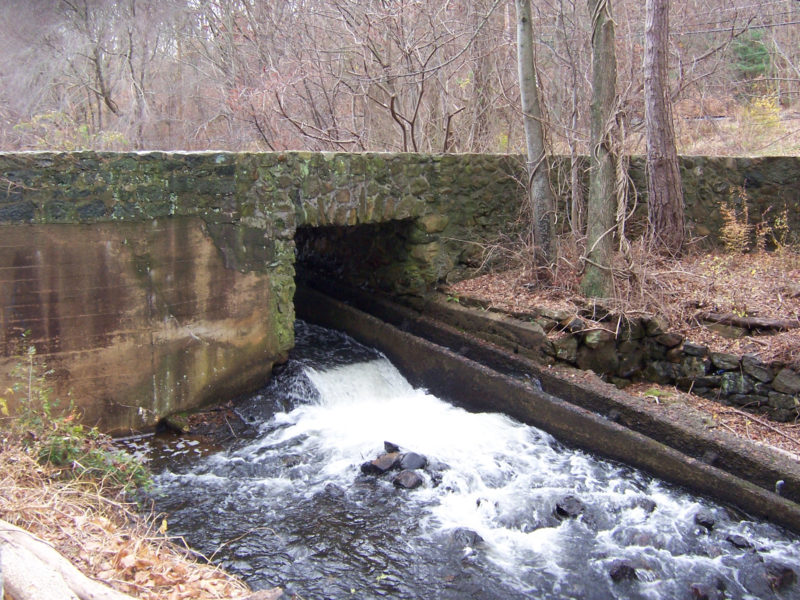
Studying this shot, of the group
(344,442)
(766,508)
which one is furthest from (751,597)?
(344,442)

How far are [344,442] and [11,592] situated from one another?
13.2ft

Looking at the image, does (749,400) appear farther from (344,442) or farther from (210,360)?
(210,360)

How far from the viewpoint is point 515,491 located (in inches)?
212

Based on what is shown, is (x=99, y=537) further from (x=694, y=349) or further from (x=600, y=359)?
(x=694, y=349)

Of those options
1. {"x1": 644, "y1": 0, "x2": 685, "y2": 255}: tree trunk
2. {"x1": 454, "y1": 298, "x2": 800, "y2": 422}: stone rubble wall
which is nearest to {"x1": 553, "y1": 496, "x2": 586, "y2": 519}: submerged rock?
{"x1": 454, "y1": 298, "x2": 800, "y2": 422}: stone rubble wall

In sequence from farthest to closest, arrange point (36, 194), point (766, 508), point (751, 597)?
point (36, 194) < point (766, 508) < point (751, 597)

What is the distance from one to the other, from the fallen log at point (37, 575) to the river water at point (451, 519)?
150cm

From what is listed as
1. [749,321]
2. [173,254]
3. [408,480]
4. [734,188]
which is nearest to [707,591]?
[408,480]

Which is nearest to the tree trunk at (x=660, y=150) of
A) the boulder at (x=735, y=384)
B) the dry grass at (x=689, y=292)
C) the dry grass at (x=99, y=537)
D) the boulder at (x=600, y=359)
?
the dry grass at (x=689, y=292)

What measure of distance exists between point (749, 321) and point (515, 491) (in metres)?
3.43

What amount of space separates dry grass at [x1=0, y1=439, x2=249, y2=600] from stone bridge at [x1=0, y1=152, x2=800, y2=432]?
1.78 m

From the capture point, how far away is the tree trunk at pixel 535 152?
26.2ft

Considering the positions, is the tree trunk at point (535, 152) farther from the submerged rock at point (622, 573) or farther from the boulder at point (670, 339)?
the submerged rock at point (622, 573)

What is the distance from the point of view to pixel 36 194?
5.54m
